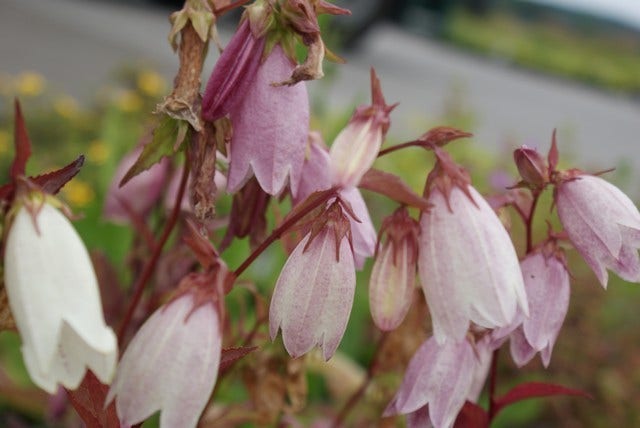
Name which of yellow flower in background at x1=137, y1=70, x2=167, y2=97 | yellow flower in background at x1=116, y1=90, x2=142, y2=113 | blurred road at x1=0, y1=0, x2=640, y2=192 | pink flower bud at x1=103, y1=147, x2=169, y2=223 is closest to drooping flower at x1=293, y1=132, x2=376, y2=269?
Answer: pink flower bud at x1=103, y1=147, x2=169, y2=223

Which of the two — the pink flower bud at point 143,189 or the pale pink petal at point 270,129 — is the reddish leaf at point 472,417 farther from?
the pink flower bud at point 143,189

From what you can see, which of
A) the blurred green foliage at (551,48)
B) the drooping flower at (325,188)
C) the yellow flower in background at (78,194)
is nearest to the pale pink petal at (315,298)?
the drooping flower at (325,188)

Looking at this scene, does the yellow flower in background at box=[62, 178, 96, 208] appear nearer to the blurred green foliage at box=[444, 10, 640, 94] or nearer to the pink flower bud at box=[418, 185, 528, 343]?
the pink flower bud at box=[418, 185, 528, 343]

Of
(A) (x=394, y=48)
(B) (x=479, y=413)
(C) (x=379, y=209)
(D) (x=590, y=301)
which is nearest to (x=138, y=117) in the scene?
(C) (x=379, y=209)

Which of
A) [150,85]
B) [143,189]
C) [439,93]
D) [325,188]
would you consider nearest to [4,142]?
[150,85]

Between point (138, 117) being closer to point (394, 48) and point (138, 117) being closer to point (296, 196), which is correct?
point (296, 196)

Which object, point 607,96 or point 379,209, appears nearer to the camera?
point 379,209
